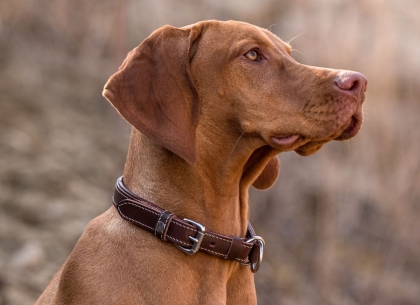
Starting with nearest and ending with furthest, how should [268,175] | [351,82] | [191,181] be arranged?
[351,82] → [191,181] → [268,175]

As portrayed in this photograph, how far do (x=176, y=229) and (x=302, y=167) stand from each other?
6.75 m

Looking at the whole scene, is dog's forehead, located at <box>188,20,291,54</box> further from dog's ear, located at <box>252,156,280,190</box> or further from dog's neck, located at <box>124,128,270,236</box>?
dog's ear, located at <box>252,156,280,190</box>

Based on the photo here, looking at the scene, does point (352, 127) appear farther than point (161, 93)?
A: Yes

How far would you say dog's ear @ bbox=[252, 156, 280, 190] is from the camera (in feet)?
15.3

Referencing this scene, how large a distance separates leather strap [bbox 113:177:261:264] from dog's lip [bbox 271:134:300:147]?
1.91 feet

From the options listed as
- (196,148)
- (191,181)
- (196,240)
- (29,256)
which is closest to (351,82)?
(196,148)

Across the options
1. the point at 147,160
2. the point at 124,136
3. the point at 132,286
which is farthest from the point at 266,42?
the point at 124,136

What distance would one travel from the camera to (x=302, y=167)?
404 inches

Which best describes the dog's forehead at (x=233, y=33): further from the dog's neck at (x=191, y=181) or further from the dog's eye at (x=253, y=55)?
the dog's neck at (x=191, y=181)

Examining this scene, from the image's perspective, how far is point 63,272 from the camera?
12.9ft

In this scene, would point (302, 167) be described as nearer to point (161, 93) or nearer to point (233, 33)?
point (233, 33)

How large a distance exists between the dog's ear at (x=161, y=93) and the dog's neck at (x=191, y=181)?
0.23 meters

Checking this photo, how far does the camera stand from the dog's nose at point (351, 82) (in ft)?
12.5

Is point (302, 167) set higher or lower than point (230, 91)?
lower
